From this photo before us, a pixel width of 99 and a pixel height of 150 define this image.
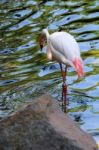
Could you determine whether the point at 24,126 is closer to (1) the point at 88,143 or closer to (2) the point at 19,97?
(1) the point at 88,143

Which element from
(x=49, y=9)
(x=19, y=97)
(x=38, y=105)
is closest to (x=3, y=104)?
(x=19, y=97)

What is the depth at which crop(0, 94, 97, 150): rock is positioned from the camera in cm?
574

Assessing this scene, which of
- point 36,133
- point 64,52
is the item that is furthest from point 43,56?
point 36,133

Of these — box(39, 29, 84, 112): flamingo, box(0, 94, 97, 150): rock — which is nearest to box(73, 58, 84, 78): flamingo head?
box(39, 29, 84, 112): flamingo

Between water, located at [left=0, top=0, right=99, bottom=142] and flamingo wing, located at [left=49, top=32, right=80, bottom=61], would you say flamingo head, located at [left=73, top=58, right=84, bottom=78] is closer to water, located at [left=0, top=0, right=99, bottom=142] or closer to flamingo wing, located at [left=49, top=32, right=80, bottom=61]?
flamingo wing, located at [left=49, top=32, right=80, bottom=61]

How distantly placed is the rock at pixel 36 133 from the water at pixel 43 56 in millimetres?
2309

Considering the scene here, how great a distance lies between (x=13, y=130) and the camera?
5781 mm

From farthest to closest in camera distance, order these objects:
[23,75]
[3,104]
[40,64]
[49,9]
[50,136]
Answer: [49,9] → [40,64] → [23,75] → [3,104] → [50,136]

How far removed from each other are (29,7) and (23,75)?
587 centimetres

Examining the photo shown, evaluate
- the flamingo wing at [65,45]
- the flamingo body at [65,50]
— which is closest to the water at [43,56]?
the flamingo body at [65,50]

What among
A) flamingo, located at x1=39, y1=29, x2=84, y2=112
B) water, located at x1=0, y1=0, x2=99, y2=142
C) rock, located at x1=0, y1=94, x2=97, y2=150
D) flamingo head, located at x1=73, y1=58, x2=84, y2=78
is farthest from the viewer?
water, located at x1=0, y1=0, x2=99, y2=142

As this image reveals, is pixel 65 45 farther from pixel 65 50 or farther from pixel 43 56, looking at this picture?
pixel 43 56

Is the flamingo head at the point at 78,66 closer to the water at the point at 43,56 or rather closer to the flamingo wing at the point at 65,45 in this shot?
the flamingo wing at the point at 65,45

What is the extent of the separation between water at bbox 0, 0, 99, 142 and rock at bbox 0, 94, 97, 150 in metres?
2.31
